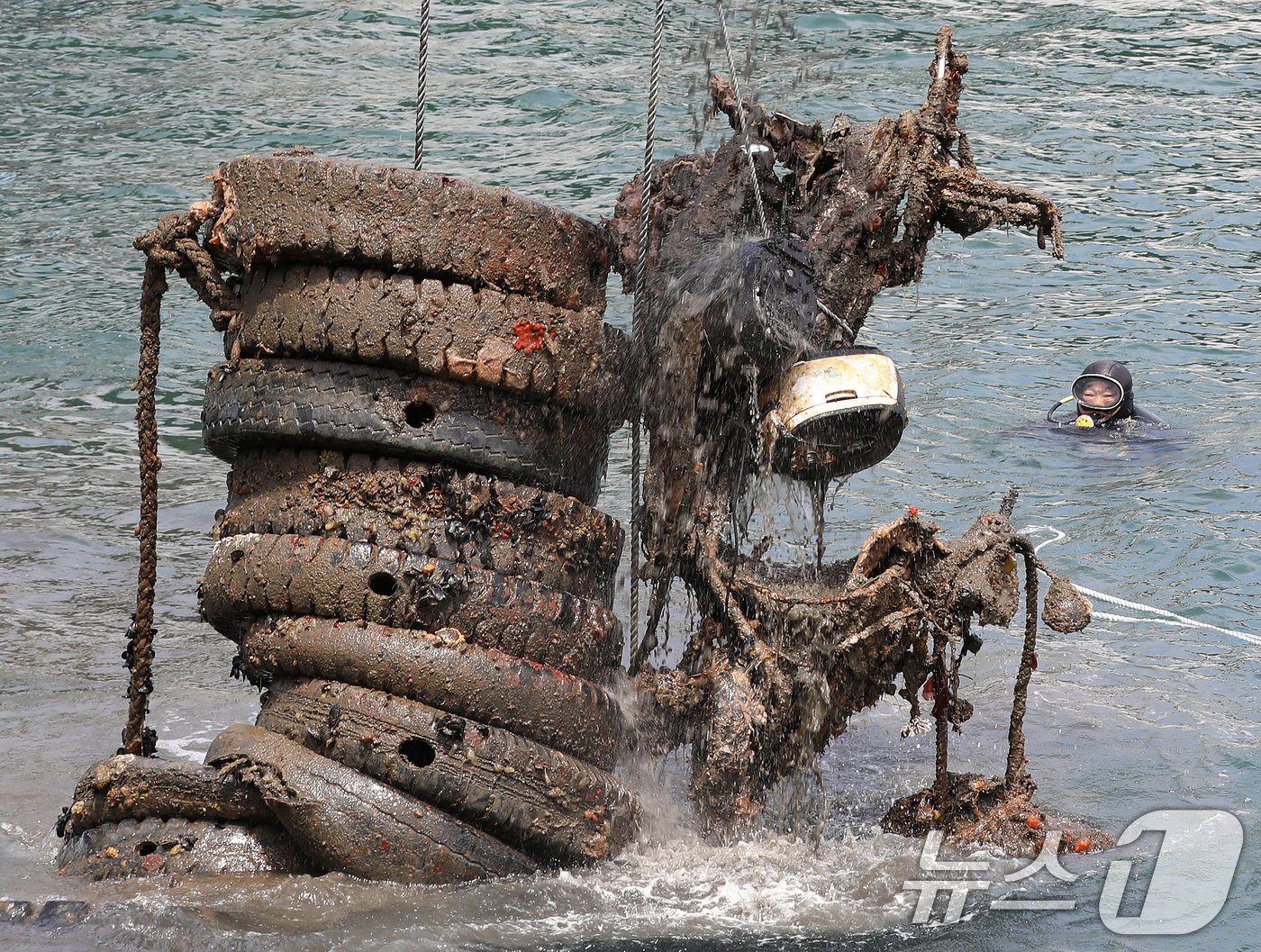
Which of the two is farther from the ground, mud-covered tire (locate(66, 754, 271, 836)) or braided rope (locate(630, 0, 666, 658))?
braided rope (locate(630, 0, 666, 658))

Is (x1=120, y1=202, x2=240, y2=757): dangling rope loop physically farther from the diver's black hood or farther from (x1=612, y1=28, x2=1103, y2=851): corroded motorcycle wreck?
the diver's black hood

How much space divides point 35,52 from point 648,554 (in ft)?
48.2

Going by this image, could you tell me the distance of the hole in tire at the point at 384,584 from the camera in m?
4.68

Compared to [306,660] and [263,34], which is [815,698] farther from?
[263,34]

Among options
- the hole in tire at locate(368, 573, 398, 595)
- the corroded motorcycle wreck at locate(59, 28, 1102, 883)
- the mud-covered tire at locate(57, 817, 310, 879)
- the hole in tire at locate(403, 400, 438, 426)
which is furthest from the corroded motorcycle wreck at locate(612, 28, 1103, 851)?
the mud-covered tire at locate(57, 817, 310, 879)

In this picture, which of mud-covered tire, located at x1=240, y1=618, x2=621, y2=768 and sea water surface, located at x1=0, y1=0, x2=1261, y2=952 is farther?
sea water surface, located at x1=0, y1=0, x2=1261, y2=952

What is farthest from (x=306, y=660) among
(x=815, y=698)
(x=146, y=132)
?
(x=146, y=132)

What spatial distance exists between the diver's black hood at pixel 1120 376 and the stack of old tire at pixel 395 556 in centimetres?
651

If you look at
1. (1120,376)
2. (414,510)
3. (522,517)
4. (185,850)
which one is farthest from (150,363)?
(1120,376)

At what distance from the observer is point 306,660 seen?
4.67 m

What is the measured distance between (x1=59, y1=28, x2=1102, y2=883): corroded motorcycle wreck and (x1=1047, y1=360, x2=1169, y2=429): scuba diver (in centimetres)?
546

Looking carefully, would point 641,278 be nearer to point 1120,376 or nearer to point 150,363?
point 150,363

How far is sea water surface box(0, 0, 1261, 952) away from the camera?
4.75m

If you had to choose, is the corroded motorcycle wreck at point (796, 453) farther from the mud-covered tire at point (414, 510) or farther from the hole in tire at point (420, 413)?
the hole in tire at point (420, 413)
